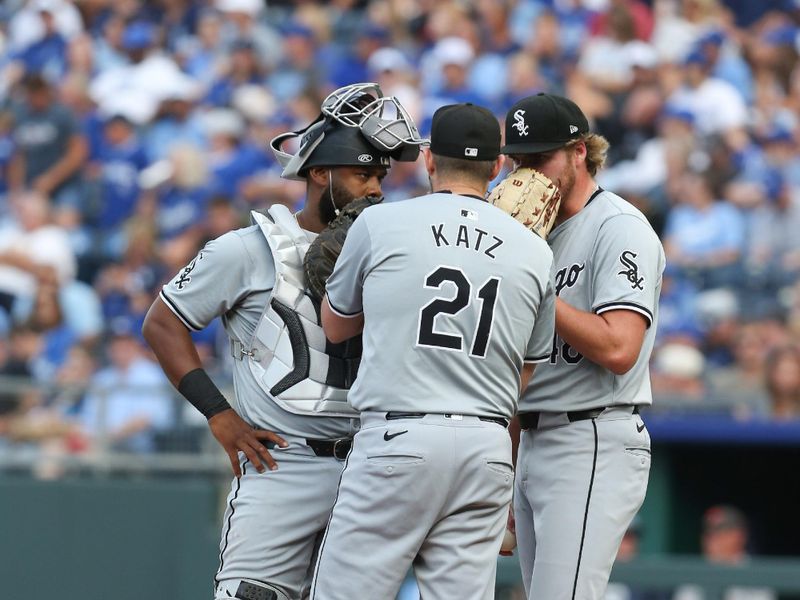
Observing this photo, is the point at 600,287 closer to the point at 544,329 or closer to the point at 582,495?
the point at 544,329

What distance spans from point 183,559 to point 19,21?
8115 mm

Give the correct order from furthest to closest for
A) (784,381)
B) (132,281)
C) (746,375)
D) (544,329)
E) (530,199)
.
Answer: (132,281) → (746,375) → (784,381) → (530,199) → (544,329)

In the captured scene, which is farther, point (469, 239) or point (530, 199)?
point (530, 199)

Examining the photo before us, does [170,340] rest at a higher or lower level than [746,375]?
higher

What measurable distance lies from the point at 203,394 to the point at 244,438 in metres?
0.21

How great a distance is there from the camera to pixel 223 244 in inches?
177

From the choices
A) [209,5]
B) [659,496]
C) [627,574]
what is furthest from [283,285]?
[209,5]

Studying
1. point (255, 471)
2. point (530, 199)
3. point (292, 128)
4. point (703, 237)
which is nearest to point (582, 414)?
point (530, 199)

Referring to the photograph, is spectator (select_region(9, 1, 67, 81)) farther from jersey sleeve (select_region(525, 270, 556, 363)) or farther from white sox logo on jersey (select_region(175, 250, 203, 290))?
jersey sleeve (select_region(525, 270, 556, 363))

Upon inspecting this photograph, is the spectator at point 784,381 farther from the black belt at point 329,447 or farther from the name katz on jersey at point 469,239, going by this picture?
the name katz on jersey at point 469,239

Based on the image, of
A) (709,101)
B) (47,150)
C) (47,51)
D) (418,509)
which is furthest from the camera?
(47,51)

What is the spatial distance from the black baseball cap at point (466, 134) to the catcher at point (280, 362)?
0.46 metres

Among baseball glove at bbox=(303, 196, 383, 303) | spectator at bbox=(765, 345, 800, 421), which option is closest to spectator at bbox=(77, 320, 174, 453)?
spectator at bbox=(765, 345, 800, 421)

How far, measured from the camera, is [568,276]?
4520 millimetres
